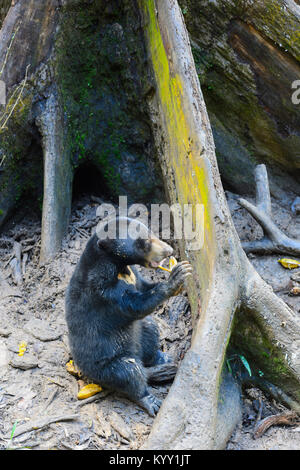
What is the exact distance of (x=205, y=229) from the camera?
12.4 ft

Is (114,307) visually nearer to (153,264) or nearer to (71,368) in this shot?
(153,264)

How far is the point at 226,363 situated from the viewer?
3619 millimetres

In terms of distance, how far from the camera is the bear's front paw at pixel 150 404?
11.8 feet

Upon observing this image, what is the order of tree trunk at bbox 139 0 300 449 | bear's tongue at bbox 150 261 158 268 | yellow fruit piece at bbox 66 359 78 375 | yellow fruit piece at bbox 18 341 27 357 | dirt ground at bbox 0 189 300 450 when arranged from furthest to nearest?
1. yellow fruit piece at bbox 18 341 27 357
2. yellow fruit piece at bbox 66 359 78 375
3. bear's tongue at bbox 150 261 158 268
4. dirt ground at bbox 0 189 300 450
5. tree trunk at bbox 139 0 300 449

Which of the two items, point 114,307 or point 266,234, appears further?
point 266,234

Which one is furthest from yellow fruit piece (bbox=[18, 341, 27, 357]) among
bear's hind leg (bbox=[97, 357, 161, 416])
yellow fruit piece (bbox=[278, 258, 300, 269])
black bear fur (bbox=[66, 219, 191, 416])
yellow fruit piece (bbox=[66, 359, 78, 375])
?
yellow fruit piece (bbox=[278, 258, 300, 269])

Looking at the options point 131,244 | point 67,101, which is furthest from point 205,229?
point 67,101

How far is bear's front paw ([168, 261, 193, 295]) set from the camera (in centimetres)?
357

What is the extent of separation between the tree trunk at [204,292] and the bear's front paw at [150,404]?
22.0 inches

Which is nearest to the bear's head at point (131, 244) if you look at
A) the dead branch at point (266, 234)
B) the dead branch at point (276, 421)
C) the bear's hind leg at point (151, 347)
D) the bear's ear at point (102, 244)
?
the bear's ear at point (102, 244)

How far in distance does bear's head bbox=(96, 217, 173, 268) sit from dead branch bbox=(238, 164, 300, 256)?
79.0 inches

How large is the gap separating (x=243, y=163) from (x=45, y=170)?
2.43m

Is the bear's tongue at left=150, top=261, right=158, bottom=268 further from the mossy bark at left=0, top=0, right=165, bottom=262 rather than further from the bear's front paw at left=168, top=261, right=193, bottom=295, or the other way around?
the mossy bark at left=0, top=0, right=165, bottom=262

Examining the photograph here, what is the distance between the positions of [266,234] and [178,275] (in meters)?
2.19
